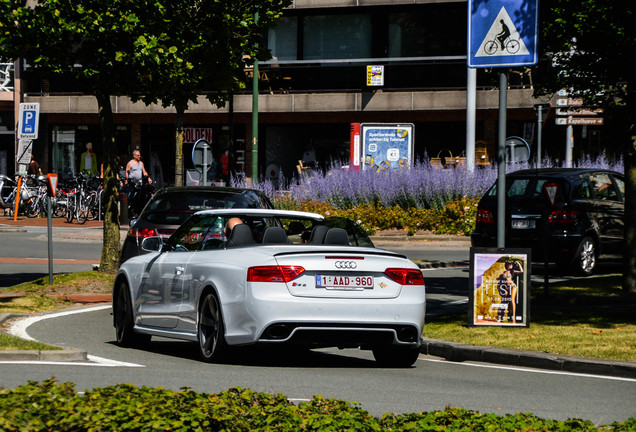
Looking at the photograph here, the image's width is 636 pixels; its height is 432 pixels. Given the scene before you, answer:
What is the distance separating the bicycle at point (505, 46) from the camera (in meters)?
12.5

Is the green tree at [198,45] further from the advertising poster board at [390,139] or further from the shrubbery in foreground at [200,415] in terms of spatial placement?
the advertising poster board at [390,139]

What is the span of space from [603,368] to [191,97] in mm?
9096

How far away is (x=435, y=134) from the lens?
4450cm

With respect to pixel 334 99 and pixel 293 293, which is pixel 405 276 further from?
pixel 334 99

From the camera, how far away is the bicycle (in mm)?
12492

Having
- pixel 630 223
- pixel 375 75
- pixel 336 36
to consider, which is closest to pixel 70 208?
pixel 375 75

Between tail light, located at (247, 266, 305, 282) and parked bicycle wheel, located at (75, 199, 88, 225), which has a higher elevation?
tail light, located at (247, 266, 305, 282)

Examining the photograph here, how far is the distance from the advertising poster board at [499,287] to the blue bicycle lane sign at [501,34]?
2.07 meters

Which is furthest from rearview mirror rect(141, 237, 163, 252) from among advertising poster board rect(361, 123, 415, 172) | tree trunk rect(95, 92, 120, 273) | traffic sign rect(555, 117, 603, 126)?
advertising poster board rect(361, 123, 415, 172)

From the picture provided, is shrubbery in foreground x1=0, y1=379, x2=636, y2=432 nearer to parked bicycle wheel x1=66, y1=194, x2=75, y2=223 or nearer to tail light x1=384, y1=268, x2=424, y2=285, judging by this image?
tail light x1=384, y1=268, x2=424, y2=285

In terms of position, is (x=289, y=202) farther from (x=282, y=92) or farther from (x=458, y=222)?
(x=282, y=92)

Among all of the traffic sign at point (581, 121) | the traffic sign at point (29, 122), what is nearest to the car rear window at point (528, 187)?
the traffic sign at point (581, 121)

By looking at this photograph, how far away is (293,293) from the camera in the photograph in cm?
944

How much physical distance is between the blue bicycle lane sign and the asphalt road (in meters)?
3.46
